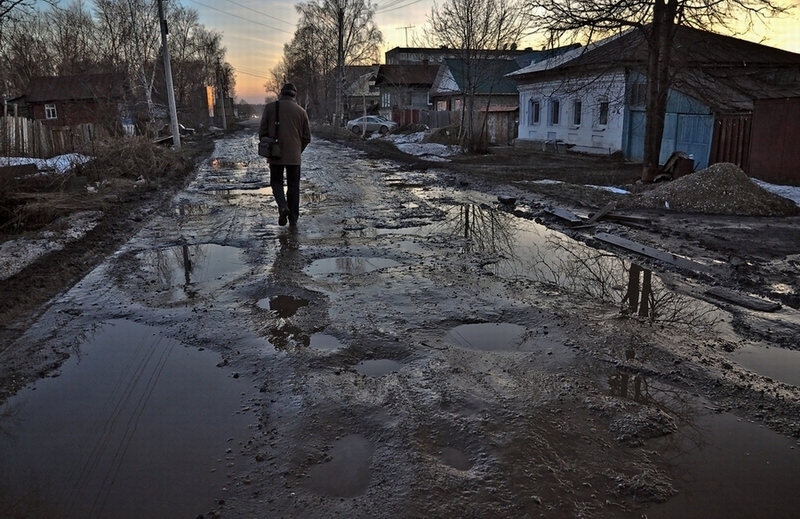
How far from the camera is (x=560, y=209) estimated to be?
9.50 m

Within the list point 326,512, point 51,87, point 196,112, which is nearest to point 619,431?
point 326,512

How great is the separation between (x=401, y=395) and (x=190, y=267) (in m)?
3.79

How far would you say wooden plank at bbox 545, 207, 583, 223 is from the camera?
8570mm

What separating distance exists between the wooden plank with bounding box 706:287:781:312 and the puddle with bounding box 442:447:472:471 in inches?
138

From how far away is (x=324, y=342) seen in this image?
13.7 ft

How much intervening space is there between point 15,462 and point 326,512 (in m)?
1.67

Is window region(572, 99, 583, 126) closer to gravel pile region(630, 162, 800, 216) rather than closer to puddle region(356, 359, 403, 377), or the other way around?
gravel pile region(630, 162, 800, 216)

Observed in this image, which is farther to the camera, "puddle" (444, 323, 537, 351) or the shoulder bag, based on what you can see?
the shoulder bag

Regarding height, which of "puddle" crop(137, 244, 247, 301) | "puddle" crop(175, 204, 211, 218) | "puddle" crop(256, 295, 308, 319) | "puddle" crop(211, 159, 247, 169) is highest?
"puddle" crop(211, 159, 247, 169)

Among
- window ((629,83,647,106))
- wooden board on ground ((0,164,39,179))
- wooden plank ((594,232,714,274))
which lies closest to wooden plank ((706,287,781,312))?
wooden plank ((594,232,714,274))

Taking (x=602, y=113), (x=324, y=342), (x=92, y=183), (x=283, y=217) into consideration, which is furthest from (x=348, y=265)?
(x=602, y=113)

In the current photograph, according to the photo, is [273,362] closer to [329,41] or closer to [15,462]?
[15,462]

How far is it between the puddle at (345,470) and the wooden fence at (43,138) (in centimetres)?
1305

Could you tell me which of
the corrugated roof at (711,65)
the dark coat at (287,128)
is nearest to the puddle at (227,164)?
the dark coat at (287,128)
